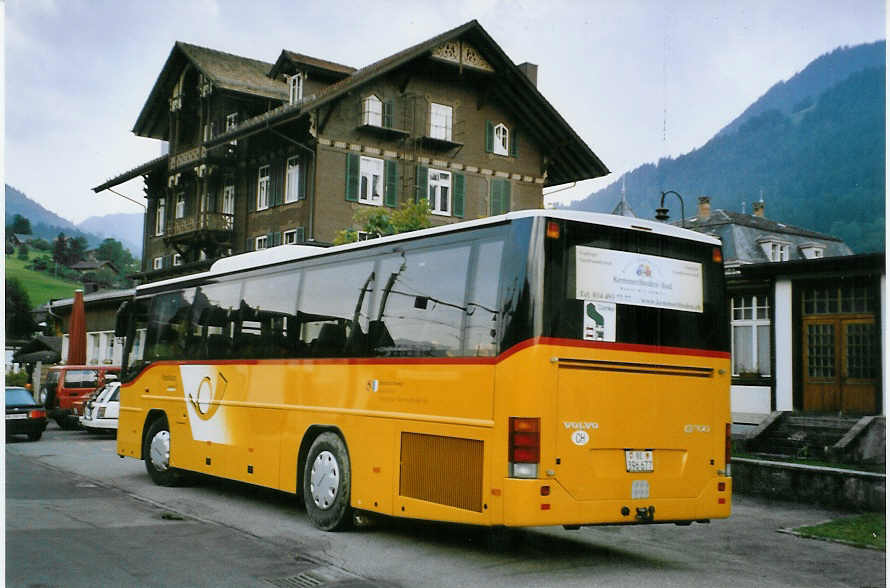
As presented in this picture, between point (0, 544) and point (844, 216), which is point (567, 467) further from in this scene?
point (844, 216)

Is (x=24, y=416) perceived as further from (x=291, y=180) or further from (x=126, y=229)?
(x=126, y=229)

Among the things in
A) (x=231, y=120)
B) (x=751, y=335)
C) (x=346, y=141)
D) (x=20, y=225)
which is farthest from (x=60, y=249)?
(x=751, y=335)

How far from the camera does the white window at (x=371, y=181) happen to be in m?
35.8

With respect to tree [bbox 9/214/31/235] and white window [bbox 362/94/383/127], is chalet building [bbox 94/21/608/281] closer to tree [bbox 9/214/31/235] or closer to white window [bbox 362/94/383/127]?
white window [bbox 362/94/383/127]

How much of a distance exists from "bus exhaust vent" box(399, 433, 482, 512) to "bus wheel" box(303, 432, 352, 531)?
1.12 m

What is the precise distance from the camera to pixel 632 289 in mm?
9133

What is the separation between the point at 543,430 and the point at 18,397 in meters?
21.1

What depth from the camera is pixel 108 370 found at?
30859 mm

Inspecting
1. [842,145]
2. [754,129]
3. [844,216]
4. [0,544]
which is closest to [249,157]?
[844,216]

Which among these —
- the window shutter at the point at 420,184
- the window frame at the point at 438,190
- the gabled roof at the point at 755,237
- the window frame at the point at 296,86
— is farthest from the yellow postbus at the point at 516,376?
the gabled roof at the point at 755,237

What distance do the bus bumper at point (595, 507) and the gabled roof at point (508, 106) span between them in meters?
26.6

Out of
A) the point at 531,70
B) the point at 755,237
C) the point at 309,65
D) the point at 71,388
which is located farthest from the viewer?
the point at 755,237

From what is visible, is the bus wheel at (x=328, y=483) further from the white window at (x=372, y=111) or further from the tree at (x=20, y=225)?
the white window at (x=372, y=111)

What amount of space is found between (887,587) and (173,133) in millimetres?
39011
